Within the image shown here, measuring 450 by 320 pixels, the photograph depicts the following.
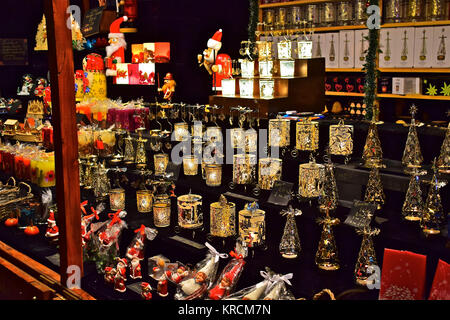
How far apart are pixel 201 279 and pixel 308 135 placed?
0.86 metres

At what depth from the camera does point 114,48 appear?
489cm

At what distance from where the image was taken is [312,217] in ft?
6.86

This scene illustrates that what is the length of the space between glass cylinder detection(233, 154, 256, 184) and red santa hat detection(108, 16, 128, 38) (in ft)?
9.34

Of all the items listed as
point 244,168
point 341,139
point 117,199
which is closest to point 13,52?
point 117,199

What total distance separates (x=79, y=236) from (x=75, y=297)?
0.94 feet

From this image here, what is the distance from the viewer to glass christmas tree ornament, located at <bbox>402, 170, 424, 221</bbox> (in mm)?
1907

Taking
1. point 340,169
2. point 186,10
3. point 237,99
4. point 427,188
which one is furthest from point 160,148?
point 186,10

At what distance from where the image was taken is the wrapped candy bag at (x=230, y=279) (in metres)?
2.12

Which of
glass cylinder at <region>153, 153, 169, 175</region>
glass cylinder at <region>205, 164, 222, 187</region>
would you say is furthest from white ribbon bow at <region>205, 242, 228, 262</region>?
glass cylinder at <region>153, 153, 169, 175</region>

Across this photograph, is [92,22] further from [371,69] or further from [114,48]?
[371,69]

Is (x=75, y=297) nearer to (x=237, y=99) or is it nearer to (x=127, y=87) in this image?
(x=237, y=99)

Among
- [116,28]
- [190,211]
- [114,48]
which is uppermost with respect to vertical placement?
[116,28]

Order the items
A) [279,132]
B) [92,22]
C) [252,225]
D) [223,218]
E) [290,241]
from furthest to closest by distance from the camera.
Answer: [92,22], [279,132], [223,218], [252,225], [290,241]

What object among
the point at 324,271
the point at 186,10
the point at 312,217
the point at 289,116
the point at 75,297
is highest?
the point at 186,10
